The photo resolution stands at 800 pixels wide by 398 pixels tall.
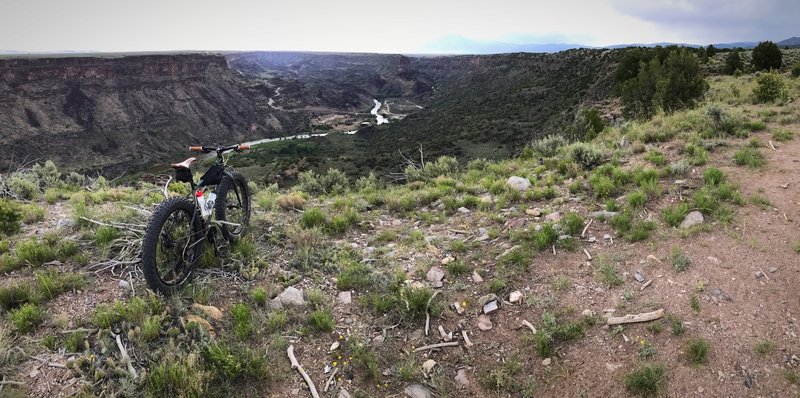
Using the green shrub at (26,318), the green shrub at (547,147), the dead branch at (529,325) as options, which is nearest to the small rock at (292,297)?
the green shrub at (26,318)

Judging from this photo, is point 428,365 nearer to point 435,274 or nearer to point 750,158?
point 435,274

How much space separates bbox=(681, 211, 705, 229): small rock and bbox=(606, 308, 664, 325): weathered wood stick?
76.5 inches

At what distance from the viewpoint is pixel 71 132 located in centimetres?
5400

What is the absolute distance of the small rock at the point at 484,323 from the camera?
172 inches

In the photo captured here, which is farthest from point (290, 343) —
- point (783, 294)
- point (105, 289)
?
point (783, 294)

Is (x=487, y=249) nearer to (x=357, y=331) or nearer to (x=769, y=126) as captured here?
(x=357, y=331)

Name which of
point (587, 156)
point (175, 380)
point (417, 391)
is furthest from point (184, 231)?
point (587, 156)

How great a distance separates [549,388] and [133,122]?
74.2 m

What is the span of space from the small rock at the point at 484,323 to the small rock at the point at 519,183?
369cm

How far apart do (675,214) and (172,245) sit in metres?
6.47

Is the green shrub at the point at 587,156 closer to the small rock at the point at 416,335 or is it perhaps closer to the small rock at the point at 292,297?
the small rock at the point at 416,335

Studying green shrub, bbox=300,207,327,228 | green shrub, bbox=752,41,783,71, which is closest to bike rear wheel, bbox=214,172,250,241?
green shrub, bbox=300,207,327,228

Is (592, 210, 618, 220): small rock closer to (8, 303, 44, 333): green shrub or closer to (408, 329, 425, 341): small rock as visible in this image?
(408, 329, 425, 341): small rock

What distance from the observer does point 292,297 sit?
4688mm
